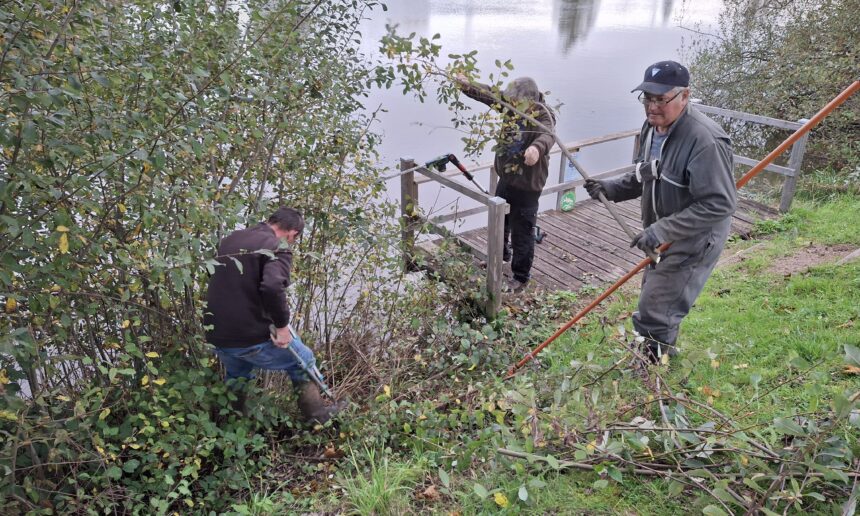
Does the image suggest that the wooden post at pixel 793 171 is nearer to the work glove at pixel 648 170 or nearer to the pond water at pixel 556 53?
the pond water at pixel 556 53

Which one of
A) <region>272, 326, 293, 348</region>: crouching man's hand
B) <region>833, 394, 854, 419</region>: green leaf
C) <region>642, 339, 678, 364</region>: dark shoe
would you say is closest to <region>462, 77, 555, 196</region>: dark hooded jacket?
<region>642, 339, 678, 364</region>: dark shoe

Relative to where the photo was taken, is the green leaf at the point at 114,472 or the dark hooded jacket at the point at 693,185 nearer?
the green leaf at the point at 114,472

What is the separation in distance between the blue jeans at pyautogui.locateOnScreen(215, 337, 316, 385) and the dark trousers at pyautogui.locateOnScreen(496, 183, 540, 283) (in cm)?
238

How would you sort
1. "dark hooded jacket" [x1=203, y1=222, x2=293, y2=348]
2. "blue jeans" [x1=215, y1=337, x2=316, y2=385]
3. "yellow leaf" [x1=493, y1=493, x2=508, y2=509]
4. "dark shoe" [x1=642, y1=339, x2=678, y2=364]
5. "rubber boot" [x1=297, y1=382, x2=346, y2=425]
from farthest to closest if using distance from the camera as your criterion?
"rubber boot" [x1=297, y1=382, x2=346, y2=425] < "dark shoe" [x1=642, y1=339, x2=678, y2=364] < "blue jeans" [x1=215, y1=337, x2=316, y2=385] < "dark hooded jacket" [x1=203, y1=222, x2=293, y2=348] < "yellow leaf" [x1=493, y1=493, x2=508, y2=509]

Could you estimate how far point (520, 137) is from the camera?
5.11 metres

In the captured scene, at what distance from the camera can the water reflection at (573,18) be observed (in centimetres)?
1744

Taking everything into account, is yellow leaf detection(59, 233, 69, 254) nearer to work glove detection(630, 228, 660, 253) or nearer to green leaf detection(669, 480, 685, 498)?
green leaf detection(669, 480, 685, 498)

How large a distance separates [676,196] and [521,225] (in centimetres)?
216

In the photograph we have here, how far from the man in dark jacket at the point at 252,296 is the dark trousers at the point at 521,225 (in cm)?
241

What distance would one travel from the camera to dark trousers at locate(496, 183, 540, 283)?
5402 millimetres

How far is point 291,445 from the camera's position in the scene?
3924mm

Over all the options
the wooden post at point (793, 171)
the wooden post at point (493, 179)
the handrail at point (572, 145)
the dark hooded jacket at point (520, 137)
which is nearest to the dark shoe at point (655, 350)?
the dark hooded jacket at point (520, 137)

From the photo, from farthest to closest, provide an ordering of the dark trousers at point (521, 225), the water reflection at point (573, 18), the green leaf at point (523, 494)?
the water reflection at point (573, 18)
the dark trousers at point (521, 225)
the green leaf at point (523, 494)

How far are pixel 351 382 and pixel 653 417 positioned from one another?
7.17ft
